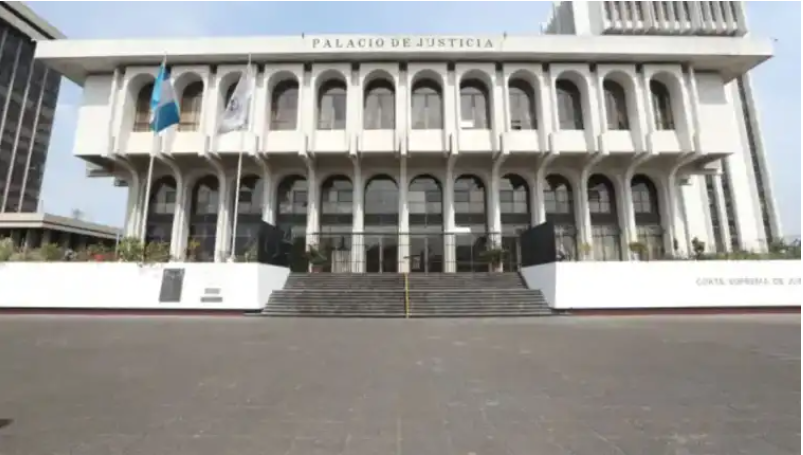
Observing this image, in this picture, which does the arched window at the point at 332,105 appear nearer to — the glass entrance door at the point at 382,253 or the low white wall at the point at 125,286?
the glass entrance door at the point at 382,253

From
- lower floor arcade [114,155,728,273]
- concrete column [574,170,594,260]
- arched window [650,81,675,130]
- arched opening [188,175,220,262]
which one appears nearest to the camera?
lower floor arcade [114,155,728,273]

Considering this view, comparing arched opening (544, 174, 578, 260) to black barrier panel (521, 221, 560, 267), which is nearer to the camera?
black barrier panel (521, 221, 560, 267)

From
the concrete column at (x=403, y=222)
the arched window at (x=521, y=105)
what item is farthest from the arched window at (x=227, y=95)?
the arched window at (x=521, y=105)

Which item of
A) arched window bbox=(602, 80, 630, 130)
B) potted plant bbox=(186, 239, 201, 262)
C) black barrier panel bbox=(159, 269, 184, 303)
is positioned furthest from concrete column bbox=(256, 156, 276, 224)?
arched window bbox=(602, 80, 630, 130)

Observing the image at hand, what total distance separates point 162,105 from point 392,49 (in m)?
13.3

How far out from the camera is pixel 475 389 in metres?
4.87

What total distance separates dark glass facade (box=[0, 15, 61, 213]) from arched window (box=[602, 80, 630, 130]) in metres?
78.1

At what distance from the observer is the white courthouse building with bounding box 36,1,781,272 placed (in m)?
24.1

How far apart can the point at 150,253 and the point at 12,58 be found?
68152mm

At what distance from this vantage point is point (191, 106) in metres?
26.5

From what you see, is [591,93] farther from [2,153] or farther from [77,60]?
[2,153]

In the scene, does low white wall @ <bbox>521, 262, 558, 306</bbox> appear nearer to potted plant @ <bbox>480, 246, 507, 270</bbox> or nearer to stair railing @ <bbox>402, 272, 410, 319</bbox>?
potted plant @ <bbox>480, 246, 507, 270</bbox>

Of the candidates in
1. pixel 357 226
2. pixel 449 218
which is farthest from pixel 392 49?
pixel 357 226

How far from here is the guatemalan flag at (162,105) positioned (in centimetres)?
1866
